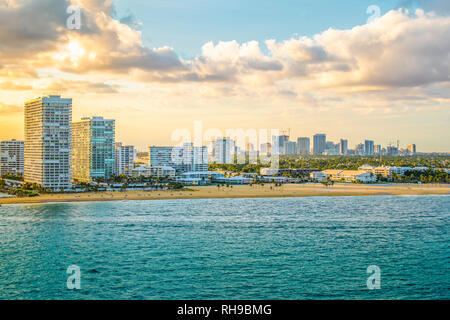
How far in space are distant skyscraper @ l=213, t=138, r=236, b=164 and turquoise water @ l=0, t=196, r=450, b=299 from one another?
34409mm

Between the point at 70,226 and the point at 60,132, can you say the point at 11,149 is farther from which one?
the point at 70,226

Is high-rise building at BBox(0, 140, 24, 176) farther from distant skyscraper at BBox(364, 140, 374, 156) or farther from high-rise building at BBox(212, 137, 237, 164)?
distant skyscraper at BBox(364, 140, 374, 156)

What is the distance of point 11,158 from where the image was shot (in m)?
42.8

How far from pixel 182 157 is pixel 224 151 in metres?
10.2

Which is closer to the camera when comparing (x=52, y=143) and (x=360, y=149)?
(x=52, y=143)

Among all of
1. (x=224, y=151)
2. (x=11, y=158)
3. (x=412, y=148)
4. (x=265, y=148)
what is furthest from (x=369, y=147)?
(x=11, y=158)

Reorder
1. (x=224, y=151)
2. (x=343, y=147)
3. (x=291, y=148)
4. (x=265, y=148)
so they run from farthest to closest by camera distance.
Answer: (x=343, y=147) < (x=291, y=148) < (x=224, y=151) < (x=265, y=148)

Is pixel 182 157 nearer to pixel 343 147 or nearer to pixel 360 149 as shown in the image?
pixel 360 149

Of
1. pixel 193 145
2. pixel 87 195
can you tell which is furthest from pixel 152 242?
pixel 193 145

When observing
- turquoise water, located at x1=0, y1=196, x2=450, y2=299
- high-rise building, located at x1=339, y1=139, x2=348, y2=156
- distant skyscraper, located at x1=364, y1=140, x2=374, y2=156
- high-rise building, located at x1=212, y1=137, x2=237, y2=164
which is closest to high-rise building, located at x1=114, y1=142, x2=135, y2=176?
high-rise building, located at x1=212, y1=137, x2=237, y2=164

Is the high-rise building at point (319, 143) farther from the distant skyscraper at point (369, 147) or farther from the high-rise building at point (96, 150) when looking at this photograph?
the high-rise building at point (96, 150)

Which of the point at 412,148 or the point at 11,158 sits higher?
the point at 412,148

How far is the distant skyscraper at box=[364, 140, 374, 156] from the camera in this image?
107 meters
